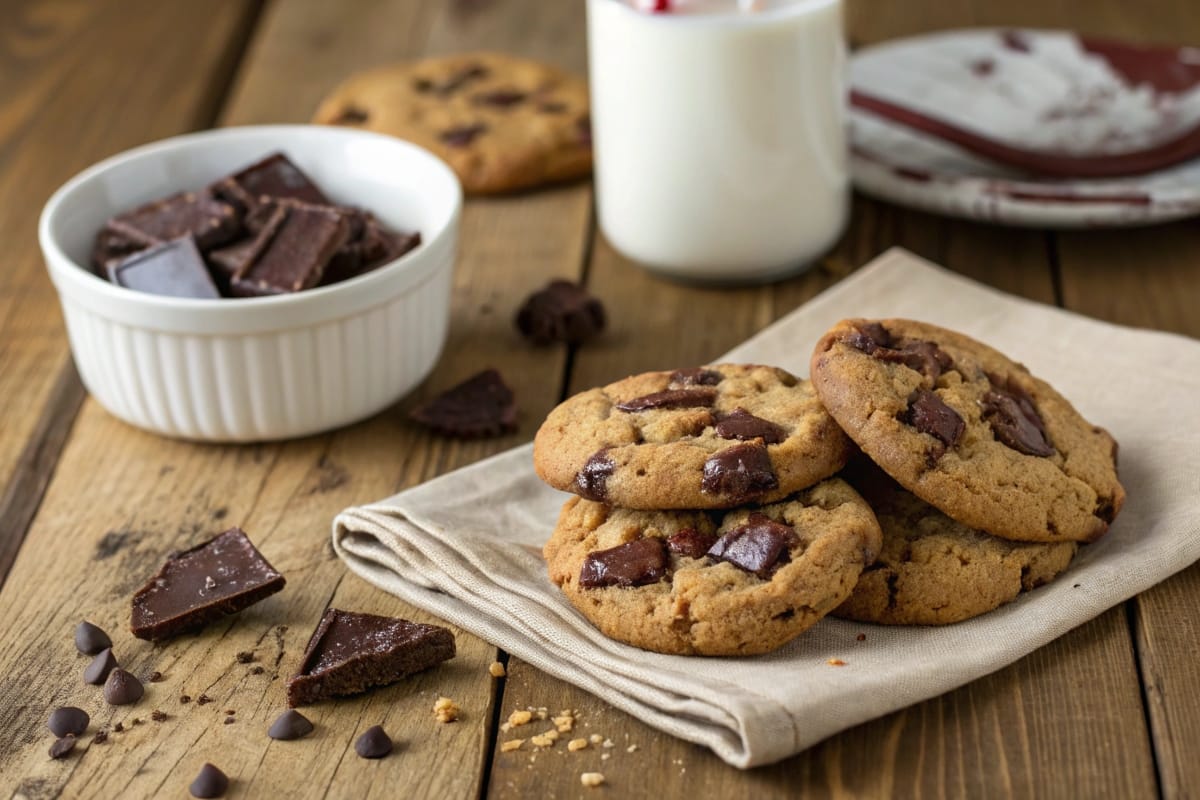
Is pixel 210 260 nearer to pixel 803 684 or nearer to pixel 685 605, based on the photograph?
pixel 685 605

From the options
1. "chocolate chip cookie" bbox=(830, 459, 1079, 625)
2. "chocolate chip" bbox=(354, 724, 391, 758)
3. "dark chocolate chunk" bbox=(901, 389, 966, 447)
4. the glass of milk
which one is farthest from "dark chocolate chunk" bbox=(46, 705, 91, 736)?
the glass of milk

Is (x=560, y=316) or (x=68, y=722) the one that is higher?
(x=68, y=722)

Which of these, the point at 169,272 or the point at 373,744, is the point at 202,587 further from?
the point at 169,272

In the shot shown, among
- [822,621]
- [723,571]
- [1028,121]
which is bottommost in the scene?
[1028,121]

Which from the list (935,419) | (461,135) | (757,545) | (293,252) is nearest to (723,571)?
(757,545)

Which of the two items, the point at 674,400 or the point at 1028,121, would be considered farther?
the point at 1028,121

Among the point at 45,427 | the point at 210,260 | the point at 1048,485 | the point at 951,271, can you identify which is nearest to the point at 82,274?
the point at 210,260

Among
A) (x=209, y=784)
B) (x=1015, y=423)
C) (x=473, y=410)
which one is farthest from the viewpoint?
(x=473, y=410)

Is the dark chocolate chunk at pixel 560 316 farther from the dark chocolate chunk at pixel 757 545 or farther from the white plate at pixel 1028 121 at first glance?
the dark chocolate chunk at pixel 757 545
